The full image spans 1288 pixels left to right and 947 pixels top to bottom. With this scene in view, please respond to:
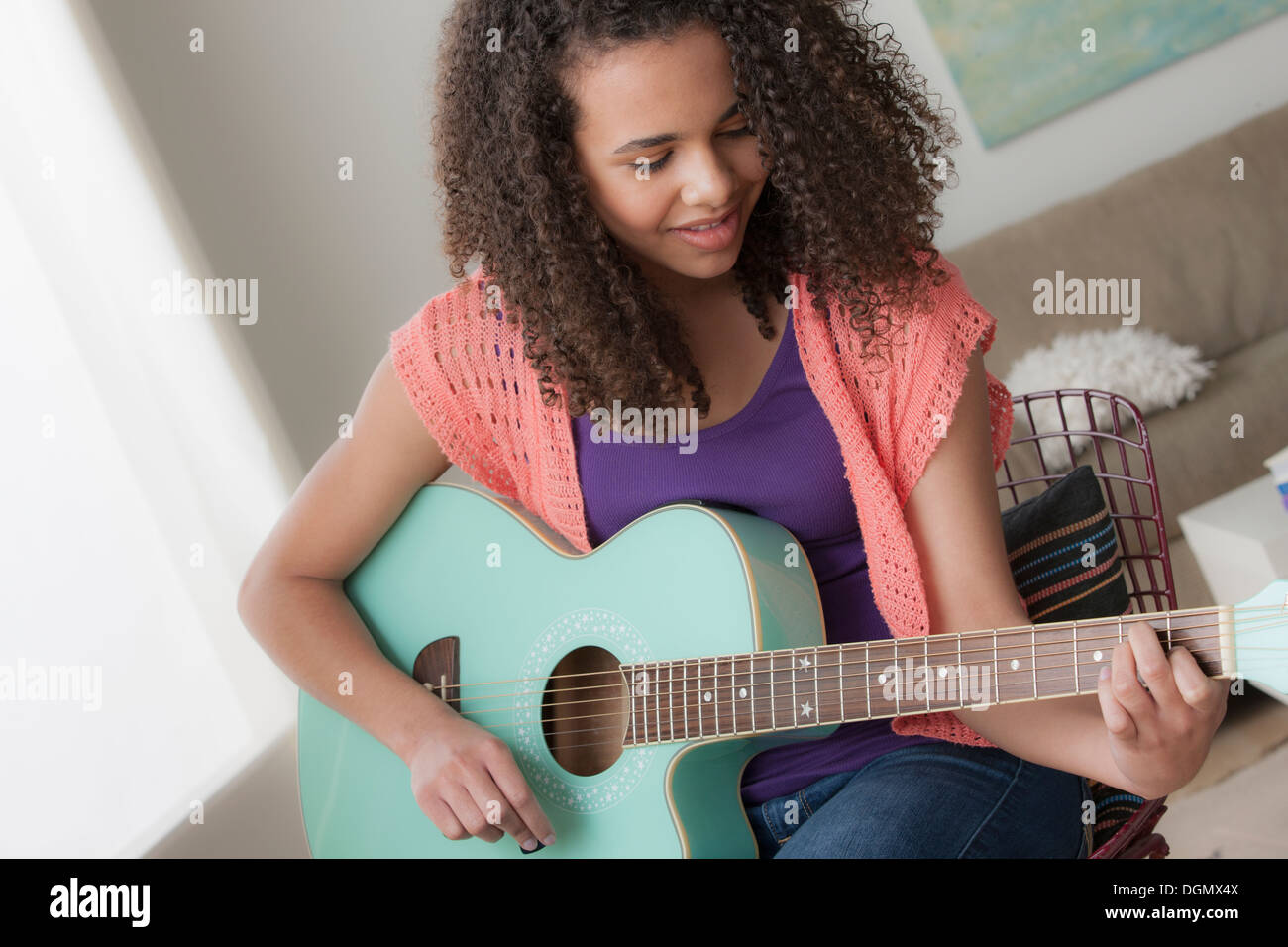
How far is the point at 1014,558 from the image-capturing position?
1.26 meters

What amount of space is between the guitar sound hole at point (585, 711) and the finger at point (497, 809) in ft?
0.28

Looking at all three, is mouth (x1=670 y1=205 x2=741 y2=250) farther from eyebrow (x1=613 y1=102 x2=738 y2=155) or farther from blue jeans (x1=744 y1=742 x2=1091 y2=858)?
blue jeans (x1=744 y1=742 x2=1091 y2=858)

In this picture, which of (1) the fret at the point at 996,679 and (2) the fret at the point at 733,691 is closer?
(1) the fret at the point at 996,679

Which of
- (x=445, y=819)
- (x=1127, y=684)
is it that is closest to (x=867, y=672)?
(x=1127, y=684)

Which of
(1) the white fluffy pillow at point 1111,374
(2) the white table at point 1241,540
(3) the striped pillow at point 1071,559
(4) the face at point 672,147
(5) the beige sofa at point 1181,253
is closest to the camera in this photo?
(4) the face at point 672,147

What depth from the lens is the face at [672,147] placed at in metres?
1.00

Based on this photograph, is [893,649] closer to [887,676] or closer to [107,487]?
[887,676]

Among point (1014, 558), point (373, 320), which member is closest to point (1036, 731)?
point (1014, 558)

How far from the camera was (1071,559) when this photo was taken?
122 centimetres

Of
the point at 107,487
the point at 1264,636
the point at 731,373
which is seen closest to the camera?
the point at 1264,636

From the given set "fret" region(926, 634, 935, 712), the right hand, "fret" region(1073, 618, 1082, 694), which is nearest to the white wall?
the right hand

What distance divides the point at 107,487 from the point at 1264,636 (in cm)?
159

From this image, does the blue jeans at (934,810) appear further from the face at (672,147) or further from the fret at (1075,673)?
the face at (672,147)

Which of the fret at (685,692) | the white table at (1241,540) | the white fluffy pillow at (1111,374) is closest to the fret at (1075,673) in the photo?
the fret at (685,692)
